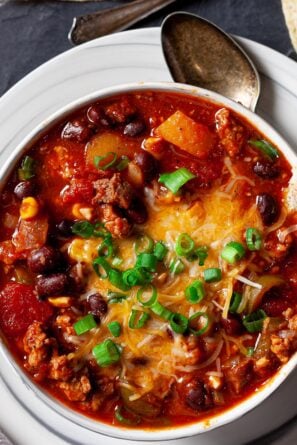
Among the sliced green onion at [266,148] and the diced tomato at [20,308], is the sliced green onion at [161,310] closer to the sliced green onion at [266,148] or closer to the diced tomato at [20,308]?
the diced tomato at [20,308]

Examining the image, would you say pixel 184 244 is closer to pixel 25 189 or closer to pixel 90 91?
pixel 25 189

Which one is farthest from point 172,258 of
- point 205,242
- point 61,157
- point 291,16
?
point 291,16

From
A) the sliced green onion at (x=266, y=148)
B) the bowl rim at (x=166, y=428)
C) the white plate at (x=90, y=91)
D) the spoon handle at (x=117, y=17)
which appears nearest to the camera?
the bowl rim at (x=166, y=428)

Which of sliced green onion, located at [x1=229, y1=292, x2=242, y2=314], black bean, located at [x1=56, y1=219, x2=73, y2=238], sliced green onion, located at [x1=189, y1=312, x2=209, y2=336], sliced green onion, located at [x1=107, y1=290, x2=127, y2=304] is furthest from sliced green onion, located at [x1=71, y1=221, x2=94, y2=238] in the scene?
sliced green onion, located at [x1=229, y1=292, x2=242, y2=314]

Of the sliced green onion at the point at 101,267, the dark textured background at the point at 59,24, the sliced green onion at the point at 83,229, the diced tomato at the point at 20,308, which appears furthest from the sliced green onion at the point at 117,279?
the dark textured background at the point at 59,24

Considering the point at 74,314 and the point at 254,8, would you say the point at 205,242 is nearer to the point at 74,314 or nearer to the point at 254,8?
the point at 74,314

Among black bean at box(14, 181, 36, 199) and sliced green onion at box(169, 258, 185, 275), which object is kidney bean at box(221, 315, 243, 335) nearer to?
sliced green onion at box(169, 258, 185, 275)
